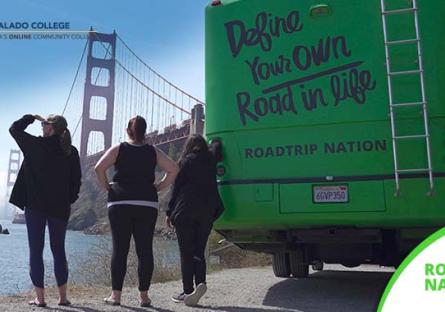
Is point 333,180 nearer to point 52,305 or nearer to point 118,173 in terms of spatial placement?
point 118,173

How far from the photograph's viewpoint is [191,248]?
414cm

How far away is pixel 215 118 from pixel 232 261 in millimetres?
4948

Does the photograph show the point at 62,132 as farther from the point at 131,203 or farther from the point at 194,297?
the point at 194,297

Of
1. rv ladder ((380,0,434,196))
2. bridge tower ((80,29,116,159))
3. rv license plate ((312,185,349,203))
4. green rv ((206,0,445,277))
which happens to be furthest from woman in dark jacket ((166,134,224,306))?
bridge tower ((80,29,116,159))

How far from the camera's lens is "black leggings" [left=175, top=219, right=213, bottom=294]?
4117mm

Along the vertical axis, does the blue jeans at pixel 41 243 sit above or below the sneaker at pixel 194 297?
above

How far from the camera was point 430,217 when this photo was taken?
372cm

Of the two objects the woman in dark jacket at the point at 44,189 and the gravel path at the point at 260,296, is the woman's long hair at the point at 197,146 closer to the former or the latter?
the woman in dark jacket at the point at 44,189

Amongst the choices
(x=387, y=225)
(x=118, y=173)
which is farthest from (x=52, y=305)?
(x=387, y=225)

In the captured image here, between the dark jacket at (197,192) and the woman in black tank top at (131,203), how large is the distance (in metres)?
0.21

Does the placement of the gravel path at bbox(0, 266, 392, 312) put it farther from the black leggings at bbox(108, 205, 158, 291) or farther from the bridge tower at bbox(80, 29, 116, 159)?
the bridge tower at bbox(80, 29, 116, 159)

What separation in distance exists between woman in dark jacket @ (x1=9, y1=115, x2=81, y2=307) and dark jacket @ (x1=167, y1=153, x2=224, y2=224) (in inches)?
32.0

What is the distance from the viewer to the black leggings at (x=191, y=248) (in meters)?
4.12

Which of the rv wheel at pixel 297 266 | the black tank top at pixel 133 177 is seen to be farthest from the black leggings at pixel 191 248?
the rv wheel at pixel 297 266
